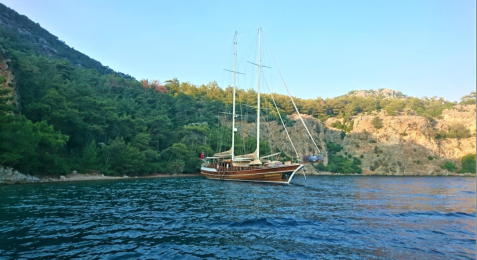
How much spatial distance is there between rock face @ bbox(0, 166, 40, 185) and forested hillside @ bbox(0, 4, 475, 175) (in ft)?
3.02

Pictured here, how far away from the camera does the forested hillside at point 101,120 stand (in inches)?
1383

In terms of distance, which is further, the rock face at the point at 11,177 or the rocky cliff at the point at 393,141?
the rocky cliff at the point at 393,141

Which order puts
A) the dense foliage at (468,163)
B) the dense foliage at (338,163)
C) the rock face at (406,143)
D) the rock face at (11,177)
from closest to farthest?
the rock face at (11,177)
the dense foliage at (338,163)
the dense foliage at (468,163)
the rock face at (406,143)

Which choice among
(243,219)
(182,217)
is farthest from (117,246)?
(243,219)

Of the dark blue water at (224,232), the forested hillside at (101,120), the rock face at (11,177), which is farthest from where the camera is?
the forested hillside at (101,120)

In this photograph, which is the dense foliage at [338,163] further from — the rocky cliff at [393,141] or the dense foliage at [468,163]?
the dense foliage at [468,163]

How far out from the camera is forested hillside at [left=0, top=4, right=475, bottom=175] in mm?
35125

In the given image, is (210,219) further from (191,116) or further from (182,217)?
(191,116)

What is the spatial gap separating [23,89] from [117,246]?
48.5 metres

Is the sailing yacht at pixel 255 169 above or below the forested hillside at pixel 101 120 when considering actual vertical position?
below

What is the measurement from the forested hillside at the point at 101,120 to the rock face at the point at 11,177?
0.92 m

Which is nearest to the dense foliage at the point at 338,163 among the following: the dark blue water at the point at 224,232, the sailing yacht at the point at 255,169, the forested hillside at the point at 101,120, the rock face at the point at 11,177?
the forested hillside at the point at 101,120

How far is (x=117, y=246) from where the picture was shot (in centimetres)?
988

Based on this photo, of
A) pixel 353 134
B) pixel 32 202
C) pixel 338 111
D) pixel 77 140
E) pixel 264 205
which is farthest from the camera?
pixel 338 111
